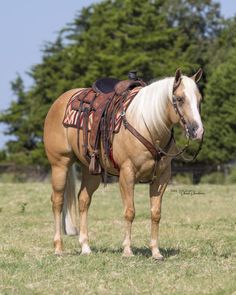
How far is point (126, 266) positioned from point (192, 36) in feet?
159

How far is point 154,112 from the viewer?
8.55m

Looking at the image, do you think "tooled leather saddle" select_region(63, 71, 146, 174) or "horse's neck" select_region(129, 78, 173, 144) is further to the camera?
"tooled leather saddle" select_region(63, 71, 146, 174)

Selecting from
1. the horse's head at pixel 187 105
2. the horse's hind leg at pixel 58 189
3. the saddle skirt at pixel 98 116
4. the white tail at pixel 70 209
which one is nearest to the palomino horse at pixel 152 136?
the horse's head at pixel 187 105

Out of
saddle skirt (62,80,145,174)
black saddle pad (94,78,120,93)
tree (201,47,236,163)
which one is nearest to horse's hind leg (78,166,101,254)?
saddle skirt (62,80,145,174)

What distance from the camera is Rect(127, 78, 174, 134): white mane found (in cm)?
849

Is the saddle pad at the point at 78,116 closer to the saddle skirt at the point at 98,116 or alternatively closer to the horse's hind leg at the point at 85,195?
the saddle skirt at the point at 98,116

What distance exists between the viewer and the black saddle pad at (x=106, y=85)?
962 centimetres

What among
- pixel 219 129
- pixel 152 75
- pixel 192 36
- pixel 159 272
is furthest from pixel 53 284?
pixel 192 36

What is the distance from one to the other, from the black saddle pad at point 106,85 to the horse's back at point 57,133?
531 mm

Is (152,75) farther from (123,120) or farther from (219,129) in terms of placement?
(123,120)

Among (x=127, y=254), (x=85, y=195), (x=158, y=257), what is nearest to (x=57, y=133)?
(x=85, y=195)

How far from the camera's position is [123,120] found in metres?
8.84

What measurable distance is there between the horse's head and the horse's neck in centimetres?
15

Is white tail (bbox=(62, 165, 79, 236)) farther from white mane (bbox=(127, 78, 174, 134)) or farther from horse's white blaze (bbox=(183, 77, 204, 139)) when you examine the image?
horse's white blaze (bbox=(183, 77, 204, 139))
